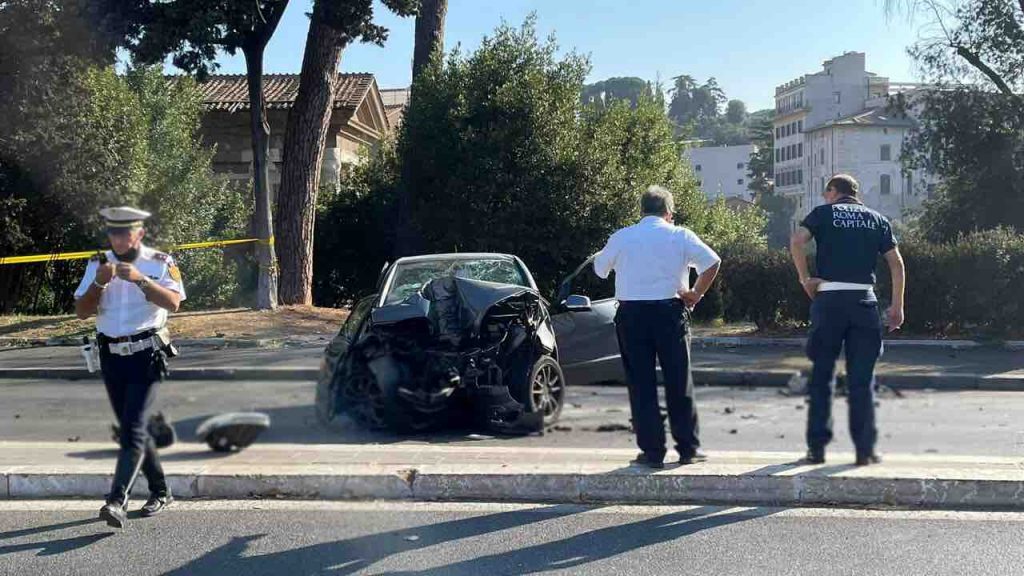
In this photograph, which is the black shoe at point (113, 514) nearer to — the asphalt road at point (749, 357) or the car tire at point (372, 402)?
the car tire at point (372, 402)

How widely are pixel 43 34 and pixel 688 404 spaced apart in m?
15.1

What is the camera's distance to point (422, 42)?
21156 millimetres

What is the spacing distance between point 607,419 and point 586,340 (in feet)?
2.68

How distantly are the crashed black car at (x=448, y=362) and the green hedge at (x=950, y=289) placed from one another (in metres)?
7.94

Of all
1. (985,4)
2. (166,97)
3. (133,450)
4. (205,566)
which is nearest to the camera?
(205,566)

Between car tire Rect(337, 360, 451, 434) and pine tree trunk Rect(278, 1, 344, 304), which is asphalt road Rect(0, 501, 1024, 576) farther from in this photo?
pine tree trunk Rect(278, 1, 344, 304)

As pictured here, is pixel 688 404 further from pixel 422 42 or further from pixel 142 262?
pixel 422 42

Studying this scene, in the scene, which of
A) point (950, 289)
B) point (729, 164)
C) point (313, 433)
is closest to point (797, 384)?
point (313, 433)

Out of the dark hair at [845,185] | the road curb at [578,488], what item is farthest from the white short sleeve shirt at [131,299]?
the dark hair at [845,185]

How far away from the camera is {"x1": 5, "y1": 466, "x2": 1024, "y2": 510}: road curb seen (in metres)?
5.95

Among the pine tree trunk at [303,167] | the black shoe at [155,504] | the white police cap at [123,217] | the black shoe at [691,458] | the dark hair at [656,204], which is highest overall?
the pine tree trunk at [303,167]

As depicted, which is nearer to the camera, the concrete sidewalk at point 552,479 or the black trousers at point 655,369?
the concrete sidewalk at point 552,479

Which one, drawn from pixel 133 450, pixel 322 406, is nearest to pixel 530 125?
pixel 322 406

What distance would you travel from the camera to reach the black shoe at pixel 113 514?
565cm
